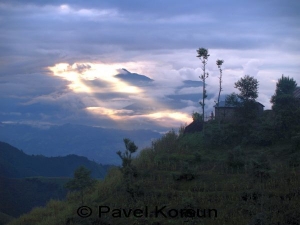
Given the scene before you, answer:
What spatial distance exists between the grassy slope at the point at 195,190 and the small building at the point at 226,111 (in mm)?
4138

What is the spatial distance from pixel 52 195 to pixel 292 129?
2373cm

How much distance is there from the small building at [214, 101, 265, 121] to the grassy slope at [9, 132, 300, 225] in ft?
13.6

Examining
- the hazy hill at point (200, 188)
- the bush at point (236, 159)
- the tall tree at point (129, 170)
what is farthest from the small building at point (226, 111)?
the tall tree at point (129, 170)

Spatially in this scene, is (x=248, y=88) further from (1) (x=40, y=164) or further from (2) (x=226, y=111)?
(1) (x=40, y=164)

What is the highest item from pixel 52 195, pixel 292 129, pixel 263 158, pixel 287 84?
pixel 287 84

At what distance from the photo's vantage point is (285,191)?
1923 cm

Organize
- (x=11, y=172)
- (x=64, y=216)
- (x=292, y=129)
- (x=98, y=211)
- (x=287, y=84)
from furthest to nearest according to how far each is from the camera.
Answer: (x=11, y=172)
(x=287, y=84)
(x=292, y=129)
(x=64, y=216)
(x=98, y=211)

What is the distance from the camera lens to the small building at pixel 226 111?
31.2 m

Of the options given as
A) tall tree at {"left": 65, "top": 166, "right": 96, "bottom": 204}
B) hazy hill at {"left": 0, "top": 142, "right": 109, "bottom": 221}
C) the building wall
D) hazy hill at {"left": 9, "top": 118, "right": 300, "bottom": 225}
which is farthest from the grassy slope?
the building wall

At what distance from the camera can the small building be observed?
31.2 m

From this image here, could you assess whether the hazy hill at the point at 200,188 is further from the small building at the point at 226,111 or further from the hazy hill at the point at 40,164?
the hazy hill at the point at 40,164

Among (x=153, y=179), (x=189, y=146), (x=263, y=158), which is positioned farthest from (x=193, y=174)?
(x=189, y=146)

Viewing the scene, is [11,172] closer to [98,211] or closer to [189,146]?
[189,146]

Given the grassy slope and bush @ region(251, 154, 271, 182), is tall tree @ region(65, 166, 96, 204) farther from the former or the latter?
bush @ region(251, 154, 271, 182)
